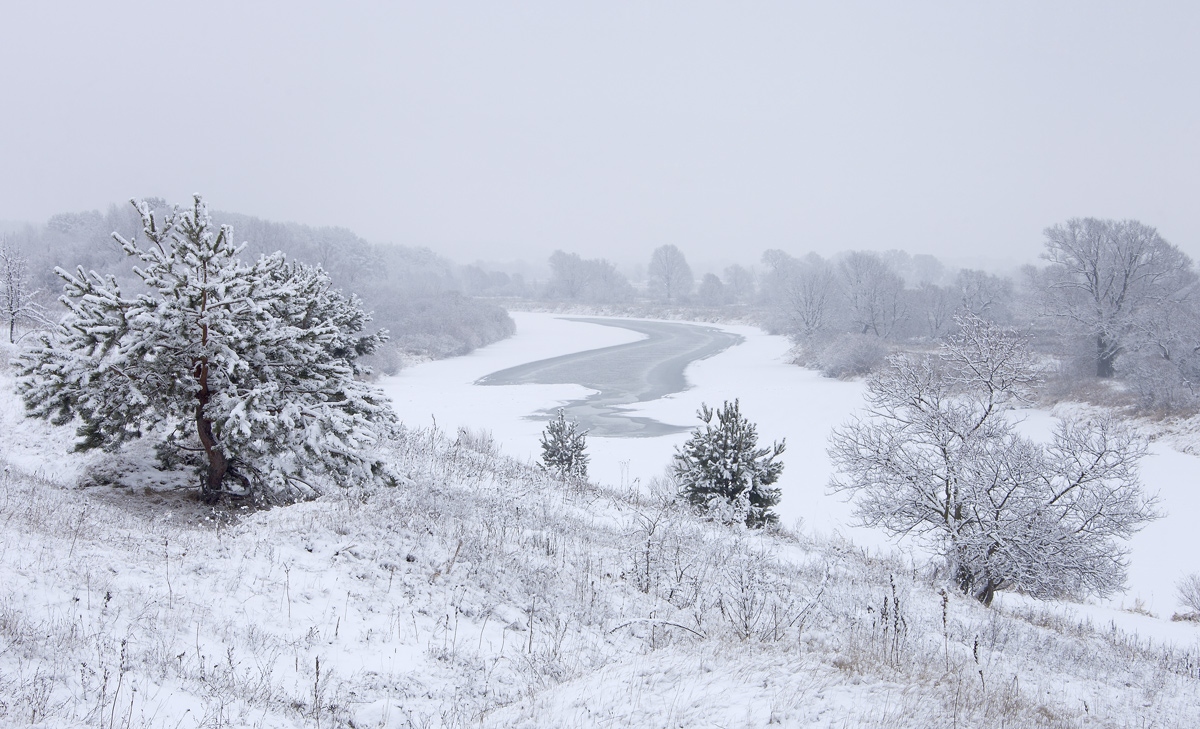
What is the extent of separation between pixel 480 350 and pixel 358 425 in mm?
53554

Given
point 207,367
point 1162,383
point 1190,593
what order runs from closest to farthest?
point 207,367 < point 1190,593 < point 1162,383

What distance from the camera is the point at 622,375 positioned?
1827 inches

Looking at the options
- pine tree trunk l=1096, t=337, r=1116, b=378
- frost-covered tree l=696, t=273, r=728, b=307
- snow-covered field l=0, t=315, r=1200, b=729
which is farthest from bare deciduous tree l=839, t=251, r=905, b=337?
snow-covered field l=0, t=315, r=1200, b=729

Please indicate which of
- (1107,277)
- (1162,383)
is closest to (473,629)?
(1162,383)

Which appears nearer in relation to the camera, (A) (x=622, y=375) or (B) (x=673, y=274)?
(A) (x=622, y=375)

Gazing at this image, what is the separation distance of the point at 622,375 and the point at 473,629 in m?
41.0

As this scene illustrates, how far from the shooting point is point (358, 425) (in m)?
8.83

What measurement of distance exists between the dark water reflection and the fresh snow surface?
128 cm

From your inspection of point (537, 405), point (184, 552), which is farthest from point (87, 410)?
point (537, 405)

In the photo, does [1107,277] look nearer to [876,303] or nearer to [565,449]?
[876,303]

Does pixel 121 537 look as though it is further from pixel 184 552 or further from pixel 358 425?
pixel 358 425

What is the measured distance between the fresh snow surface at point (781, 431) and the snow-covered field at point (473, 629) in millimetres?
4595

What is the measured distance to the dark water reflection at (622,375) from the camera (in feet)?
101

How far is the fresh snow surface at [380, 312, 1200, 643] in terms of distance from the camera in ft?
50.7
